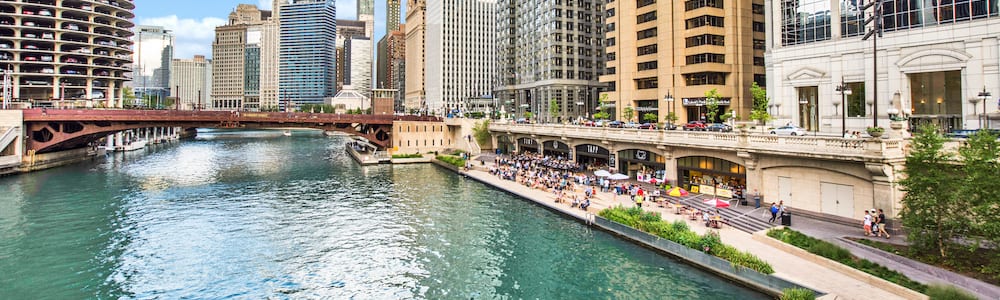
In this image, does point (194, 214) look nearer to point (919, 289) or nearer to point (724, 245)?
point (724, 245)

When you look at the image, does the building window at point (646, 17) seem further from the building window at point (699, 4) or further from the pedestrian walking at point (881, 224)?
the pedestrian walking at point (881, 224)

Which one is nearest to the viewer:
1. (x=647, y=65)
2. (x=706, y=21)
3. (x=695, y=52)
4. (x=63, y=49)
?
(x=706, y=21)

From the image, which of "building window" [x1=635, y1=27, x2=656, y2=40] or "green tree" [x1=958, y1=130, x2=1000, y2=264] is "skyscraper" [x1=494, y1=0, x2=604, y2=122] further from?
"green tree" [x1=958, y1=130, x2=1000, y2=264]

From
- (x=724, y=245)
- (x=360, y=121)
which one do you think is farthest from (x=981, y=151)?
(x=360, y=121)

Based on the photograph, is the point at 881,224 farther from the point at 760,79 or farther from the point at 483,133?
the point at 483,133

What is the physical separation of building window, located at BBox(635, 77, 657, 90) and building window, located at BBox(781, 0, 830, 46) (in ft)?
98.1

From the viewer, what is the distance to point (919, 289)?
774 inches

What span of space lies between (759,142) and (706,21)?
47.9m

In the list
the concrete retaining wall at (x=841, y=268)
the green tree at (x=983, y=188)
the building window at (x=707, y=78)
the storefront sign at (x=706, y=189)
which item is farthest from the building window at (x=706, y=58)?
the green tree at (x=983, y=188)

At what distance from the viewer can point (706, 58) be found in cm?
7888

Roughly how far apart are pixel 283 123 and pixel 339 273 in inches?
2312

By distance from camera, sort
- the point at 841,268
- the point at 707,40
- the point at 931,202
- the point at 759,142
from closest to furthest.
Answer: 1. the point at 931,202
2. the point at 841,268
3. the point at 759,142
4. the point at 707,40

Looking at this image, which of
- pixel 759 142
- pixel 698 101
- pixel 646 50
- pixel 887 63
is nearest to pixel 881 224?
pixel 759 142

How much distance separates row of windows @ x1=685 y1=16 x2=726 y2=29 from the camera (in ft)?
257
